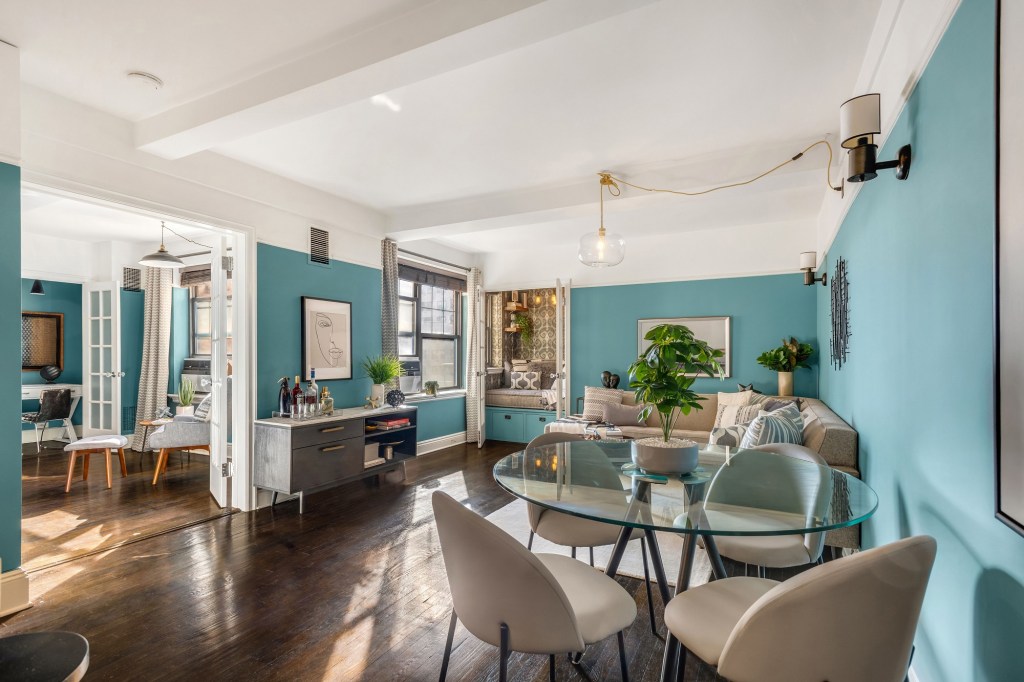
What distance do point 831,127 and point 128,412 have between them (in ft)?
26.0

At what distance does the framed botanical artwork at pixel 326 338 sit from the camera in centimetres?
452

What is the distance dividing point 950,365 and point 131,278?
26.5 ft

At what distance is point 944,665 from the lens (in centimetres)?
147

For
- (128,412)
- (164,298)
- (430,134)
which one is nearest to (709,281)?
(430,134)

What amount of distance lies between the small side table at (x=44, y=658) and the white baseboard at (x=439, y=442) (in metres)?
4.58

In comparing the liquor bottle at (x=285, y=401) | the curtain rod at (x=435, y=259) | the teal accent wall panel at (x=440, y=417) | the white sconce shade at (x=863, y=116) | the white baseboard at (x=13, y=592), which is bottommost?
the white baseboard at (x=13, y=592)

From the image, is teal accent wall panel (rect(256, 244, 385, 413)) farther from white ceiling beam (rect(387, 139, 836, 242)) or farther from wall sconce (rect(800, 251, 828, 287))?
wall sconce (rect(800, 251, 828, 287))

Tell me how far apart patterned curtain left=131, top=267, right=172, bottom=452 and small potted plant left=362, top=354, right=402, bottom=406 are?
315cm

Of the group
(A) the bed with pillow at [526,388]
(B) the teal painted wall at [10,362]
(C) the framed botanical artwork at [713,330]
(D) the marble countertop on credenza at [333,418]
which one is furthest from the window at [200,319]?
(C) the framed botanical artwork at [713,330]

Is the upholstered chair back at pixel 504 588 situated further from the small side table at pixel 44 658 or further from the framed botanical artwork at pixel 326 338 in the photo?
the framed botanical artwork at pixel 326 338

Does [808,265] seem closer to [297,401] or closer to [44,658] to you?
[297,401]

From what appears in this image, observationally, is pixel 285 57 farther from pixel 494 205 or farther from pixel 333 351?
pixel 333 351

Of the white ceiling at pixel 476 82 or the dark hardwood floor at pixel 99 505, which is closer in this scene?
the white ceiling at pixel 476 82

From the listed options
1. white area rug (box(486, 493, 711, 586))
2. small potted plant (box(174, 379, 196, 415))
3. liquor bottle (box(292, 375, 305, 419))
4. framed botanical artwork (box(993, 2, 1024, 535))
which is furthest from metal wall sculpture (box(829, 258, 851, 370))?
small potted plant (box(174, 379, 196, 415))
